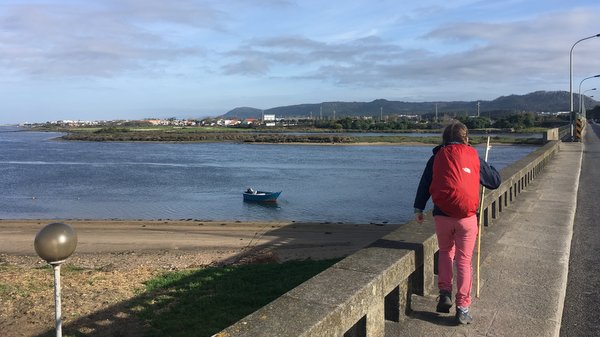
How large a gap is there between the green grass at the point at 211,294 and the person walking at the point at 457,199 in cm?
401

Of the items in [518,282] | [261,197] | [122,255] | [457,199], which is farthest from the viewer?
[261,197]

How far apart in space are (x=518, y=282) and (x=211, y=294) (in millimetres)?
5660

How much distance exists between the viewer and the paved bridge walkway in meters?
3.73

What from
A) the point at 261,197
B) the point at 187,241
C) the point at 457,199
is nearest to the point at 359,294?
the point at 457,199

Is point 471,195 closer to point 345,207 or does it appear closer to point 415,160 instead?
point 345,207

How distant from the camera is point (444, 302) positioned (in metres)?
3.92

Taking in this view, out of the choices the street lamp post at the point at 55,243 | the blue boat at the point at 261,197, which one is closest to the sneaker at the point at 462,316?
the street lamp post at the point at 55,243

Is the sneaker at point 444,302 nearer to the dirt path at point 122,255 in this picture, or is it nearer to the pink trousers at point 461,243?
the pink trousers at point 461,243

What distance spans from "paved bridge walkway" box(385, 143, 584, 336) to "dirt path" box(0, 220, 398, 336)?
16.3 ft

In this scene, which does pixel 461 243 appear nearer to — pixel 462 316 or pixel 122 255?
pixel 462 316

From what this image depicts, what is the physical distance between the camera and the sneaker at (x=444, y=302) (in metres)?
3.91

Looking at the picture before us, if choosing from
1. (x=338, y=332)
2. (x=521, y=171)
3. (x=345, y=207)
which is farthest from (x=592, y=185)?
(x=345, y=207)

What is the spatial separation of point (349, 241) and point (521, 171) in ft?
24.6

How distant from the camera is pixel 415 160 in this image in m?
62.1
